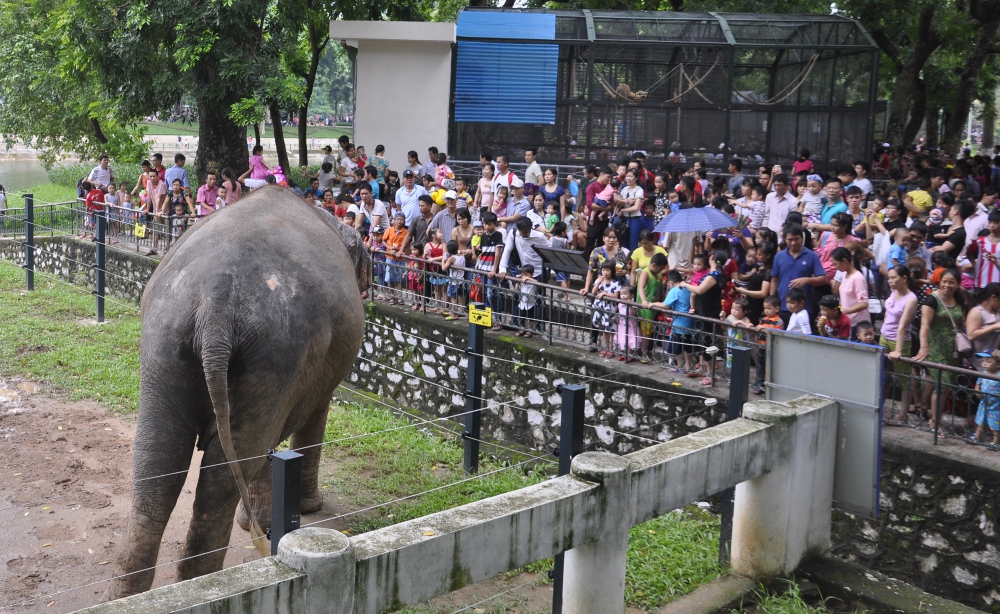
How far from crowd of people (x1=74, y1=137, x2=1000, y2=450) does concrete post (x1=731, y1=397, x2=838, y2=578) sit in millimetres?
1265

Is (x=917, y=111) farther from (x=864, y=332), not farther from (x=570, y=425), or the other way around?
(x=570, y=425)

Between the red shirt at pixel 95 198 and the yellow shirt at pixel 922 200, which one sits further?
the red shirt at pixel 95 198

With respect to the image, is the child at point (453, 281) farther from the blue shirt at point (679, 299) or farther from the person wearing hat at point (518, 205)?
the blue shirt at point (679, 299)

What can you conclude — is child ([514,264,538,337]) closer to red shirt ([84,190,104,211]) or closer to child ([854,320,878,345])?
child ([854,320,878,345])

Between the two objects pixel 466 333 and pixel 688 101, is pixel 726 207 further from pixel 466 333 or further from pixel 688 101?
pixel 688 101

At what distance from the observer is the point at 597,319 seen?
8.38 m

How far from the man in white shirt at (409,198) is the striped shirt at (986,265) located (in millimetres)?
6110

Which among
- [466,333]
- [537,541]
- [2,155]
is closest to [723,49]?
[466,333]

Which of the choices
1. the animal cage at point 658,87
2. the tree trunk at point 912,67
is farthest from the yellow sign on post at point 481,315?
the tree trunk at point 912,67

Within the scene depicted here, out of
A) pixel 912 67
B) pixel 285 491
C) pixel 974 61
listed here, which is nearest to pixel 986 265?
pixel 285 491

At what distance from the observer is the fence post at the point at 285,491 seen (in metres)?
3.86

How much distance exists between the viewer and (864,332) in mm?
7219

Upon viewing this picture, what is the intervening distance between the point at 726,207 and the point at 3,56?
63.0ft

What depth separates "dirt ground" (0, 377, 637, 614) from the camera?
587 centimetres
